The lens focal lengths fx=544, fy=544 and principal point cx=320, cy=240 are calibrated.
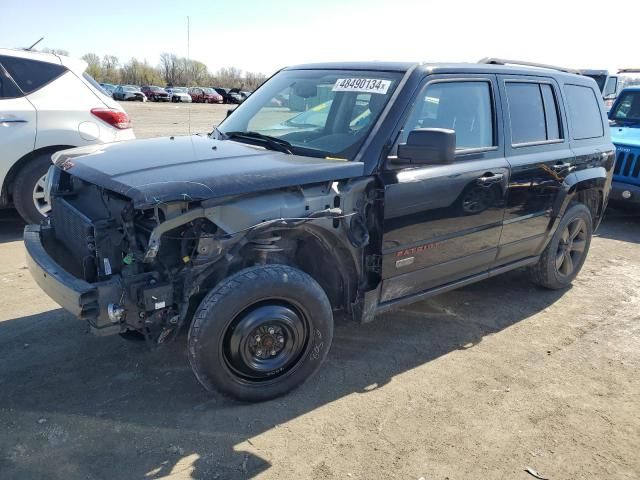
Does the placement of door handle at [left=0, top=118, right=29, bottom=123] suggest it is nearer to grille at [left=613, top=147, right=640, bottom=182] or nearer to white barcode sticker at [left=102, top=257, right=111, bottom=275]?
white barcode sticker at [left=102, top=257, right=111, bottom=275]

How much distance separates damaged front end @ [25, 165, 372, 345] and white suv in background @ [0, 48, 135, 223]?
2970mm

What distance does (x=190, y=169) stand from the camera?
2969 mm

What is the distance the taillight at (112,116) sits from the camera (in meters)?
6.44

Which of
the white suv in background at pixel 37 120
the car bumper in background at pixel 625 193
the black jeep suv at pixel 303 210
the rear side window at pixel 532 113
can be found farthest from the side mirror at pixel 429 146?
the car bumper in background at pixel 625 193

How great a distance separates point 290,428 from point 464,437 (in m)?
0.97

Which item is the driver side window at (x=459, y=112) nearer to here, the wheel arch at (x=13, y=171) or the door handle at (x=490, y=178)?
the door handle at (x=490, y=178)

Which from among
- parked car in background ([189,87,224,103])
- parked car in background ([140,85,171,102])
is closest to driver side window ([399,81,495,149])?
parked car in background ([140,85,171,102])

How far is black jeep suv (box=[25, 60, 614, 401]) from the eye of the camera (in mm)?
2869

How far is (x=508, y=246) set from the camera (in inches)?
175

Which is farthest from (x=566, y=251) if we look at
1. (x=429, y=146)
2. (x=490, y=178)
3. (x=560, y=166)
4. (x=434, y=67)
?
(x=429, y=146)

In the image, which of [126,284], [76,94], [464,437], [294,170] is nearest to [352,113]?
[294,170]

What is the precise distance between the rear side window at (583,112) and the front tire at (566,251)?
690 mm

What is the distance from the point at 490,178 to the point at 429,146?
0.92 meters

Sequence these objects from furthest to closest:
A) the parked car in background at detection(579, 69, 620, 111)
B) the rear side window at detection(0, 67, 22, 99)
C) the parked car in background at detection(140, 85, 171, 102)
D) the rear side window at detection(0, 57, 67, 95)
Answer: the parked car in background at detection(140, 85, 171, 102) < the parked car in background at detection(579, 69, 620, 111) < the rear side window at detection(0, 57, 67, 95) < the rear side window at detection(0, 67, 22, 99)
